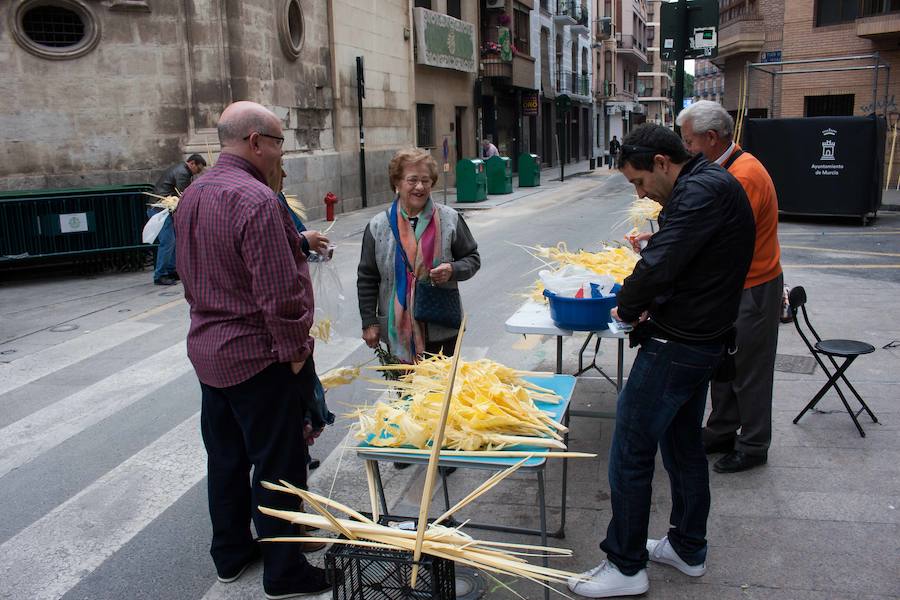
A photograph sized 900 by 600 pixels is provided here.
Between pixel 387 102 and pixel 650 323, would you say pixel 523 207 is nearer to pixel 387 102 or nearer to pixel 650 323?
pixel 387 102

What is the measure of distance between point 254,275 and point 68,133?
1224 cm

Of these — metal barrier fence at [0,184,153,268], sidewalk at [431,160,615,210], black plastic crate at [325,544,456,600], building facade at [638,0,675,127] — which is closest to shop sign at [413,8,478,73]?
sidewalk at [431,160,615,210]

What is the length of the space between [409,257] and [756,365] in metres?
2.08

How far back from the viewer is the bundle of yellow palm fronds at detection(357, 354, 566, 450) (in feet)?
9.87

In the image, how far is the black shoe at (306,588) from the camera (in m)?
3.44

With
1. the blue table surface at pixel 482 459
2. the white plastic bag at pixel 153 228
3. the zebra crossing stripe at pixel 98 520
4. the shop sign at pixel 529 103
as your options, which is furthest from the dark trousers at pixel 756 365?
the shop sign at pixel 529 103

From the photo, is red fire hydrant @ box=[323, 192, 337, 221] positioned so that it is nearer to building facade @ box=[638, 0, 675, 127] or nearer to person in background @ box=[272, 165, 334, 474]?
person in background @ box=[272, 165, 334, 474]

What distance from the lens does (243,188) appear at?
3111mm

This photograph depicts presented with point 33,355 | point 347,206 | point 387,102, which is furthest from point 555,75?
point 33,355

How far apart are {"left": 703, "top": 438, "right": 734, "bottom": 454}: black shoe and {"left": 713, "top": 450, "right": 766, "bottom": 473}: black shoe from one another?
0.60 ft

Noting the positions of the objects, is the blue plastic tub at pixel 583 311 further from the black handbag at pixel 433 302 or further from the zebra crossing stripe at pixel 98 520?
the zebra crossing stripe at pixel 98 520

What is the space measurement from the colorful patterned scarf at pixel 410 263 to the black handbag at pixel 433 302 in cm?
3

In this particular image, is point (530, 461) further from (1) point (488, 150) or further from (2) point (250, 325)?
(1) point (488, 150)

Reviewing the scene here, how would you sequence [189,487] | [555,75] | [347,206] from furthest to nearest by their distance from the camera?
[555,75] → [347,206] → [189,487]
